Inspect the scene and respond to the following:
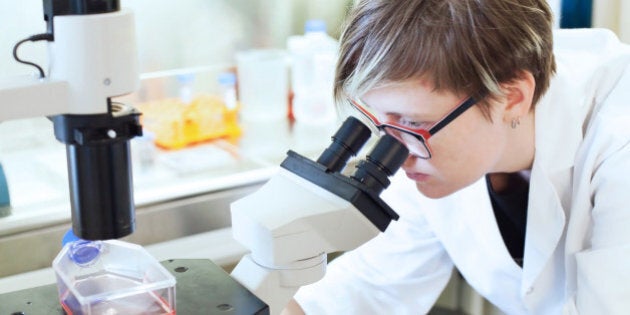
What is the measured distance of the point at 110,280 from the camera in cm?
109

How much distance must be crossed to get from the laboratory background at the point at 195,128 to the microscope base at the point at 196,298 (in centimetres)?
44

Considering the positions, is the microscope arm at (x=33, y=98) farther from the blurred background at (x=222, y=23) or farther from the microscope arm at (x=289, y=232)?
the blurred background at (x=222, y=23)

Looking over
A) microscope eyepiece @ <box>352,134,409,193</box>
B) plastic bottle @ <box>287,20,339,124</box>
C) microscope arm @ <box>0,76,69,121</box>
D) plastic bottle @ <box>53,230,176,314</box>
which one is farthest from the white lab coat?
microscope arm @ <box>0,76,69,121</box>

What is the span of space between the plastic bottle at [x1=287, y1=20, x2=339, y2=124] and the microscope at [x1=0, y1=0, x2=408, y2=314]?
1102mm

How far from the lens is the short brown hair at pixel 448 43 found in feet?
4.07

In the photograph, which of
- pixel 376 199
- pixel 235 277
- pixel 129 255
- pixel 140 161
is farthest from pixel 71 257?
pixel 140 161

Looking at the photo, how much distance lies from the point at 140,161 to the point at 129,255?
91cm

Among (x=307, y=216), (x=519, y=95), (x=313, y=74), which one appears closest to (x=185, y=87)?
(x=313, y=74)

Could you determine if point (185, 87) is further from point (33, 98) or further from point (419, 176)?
point (33, 98)

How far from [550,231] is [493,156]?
18 centimetres

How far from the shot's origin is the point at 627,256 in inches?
49.5

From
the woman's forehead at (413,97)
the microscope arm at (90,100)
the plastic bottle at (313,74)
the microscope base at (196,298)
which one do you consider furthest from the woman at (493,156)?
the plastic bottle at (313,74)

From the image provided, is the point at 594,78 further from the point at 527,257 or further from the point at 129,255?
the point at 129,255

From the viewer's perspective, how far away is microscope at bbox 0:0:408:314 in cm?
90
